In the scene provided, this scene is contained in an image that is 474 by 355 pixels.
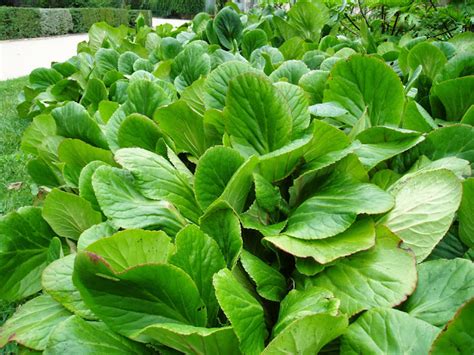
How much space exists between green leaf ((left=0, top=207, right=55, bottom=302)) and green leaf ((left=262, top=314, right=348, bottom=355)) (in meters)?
0.85

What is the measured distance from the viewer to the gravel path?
559 inches

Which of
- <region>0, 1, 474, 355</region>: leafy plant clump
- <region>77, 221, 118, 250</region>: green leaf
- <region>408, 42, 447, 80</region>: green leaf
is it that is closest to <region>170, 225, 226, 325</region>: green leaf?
<region>0, 1, 474, 355</region>: leafy plant clump

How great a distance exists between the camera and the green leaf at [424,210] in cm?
90

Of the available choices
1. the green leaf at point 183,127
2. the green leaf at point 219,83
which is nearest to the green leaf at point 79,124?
the green leaf at point 183,127

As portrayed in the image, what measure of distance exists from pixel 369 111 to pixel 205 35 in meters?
1.99

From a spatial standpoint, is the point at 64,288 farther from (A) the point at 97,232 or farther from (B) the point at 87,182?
(B) the point at 87,182

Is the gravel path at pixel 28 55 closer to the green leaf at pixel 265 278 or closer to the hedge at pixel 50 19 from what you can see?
the hedge at pixel 50 19

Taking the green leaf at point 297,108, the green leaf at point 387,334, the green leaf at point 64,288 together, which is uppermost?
the green leaf at point 297,108

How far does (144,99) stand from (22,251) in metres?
0.55

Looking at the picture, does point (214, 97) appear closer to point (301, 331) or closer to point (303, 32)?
point (301, 331)

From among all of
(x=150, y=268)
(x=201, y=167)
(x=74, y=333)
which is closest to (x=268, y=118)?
(x=201, y=167)

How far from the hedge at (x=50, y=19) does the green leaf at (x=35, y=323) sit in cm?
2283

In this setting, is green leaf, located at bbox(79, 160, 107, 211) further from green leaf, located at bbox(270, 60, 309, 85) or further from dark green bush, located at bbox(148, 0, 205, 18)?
dark green bush, located at bbox(148, 0, 205, 18)

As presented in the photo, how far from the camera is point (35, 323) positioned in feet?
3.31
